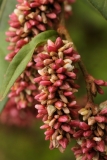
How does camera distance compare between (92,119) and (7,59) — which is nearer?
(92,119)

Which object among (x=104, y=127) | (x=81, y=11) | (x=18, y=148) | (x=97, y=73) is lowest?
(x=18, y=148)

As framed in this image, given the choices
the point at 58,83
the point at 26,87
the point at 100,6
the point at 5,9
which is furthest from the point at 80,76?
the point at 58,83

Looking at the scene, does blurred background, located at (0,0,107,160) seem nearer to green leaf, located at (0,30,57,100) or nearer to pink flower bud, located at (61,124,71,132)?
green leaf, located at (0,30,57,100)

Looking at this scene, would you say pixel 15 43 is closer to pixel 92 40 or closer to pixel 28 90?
pixel 28 90

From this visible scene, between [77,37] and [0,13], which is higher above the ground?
[0,13]

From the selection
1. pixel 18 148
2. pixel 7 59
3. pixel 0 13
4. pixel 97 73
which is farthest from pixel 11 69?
pixel 18 148

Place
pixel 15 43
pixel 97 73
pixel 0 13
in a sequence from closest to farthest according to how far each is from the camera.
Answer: pixel 15 43, pixel 0 13, pixel 97 73

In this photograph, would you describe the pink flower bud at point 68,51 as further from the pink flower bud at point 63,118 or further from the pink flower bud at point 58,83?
the pink flower bud at point 63,118

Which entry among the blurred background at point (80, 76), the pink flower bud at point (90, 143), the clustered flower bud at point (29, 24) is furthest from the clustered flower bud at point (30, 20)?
the blurred background at point (80, 76)
